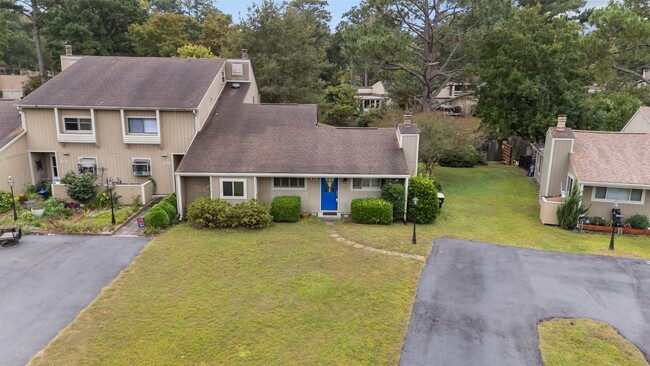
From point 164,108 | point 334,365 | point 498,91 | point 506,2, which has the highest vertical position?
point 506,2

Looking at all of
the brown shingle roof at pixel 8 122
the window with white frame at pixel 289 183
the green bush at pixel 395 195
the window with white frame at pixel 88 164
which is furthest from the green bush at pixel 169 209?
the green bush at pixel 395 195

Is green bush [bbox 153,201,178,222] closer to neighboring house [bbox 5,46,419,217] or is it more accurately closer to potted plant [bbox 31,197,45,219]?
neighboring house [bbox 5,46,419,217]

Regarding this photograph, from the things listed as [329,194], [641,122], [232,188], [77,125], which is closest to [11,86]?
[77,125]

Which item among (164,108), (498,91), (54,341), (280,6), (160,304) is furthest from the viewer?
(280,6)

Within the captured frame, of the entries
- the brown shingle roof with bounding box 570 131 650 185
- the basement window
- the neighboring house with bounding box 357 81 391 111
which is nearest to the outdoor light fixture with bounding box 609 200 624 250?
the brown shingle roof with bounding box 570 131 650 185

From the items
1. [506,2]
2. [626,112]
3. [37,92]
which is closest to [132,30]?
[37,92]

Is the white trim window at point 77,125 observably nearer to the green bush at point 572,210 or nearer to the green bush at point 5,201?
the green bush at point 5,201

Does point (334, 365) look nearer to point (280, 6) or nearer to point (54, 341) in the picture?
point (54, 341)
